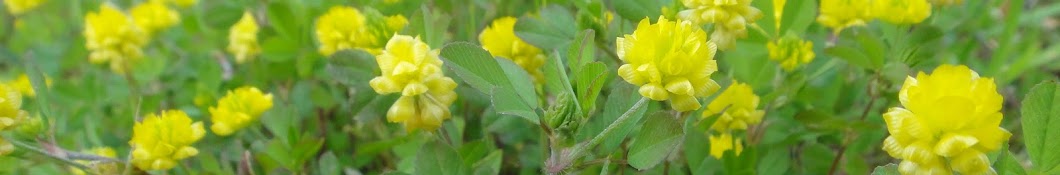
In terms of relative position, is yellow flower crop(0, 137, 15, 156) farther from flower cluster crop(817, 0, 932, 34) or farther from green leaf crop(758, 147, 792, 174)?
flower cluster crop(817, 0, 932, 34)

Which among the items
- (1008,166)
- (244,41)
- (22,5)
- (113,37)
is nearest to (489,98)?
(1008,166)

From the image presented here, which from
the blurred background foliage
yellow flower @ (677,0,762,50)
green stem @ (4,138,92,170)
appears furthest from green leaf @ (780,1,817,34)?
green stem @ (4,138,92,170)

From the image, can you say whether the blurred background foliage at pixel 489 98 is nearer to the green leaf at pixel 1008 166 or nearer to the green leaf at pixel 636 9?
the green leaf at pixel 636 9

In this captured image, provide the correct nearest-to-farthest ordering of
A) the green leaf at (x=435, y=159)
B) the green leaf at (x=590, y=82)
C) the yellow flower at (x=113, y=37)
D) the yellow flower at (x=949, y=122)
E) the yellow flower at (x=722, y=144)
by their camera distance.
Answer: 1. the yellow flower at (x=949, y=122)
2. the green leaf at (x=590, y=82)
3. the green leaf at (x=435, y=159)
4. the yellow flower at (x=722, y=144)
5. the yellow flower at (x=113, y=37)

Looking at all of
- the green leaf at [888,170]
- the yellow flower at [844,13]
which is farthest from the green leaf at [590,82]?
the yellow flower at [844,13]

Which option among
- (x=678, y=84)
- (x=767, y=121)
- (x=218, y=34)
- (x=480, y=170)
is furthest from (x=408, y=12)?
(x=218, y=34)

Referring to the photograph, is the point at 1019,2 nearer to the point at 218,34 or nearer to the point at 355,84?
the point at 355,84
